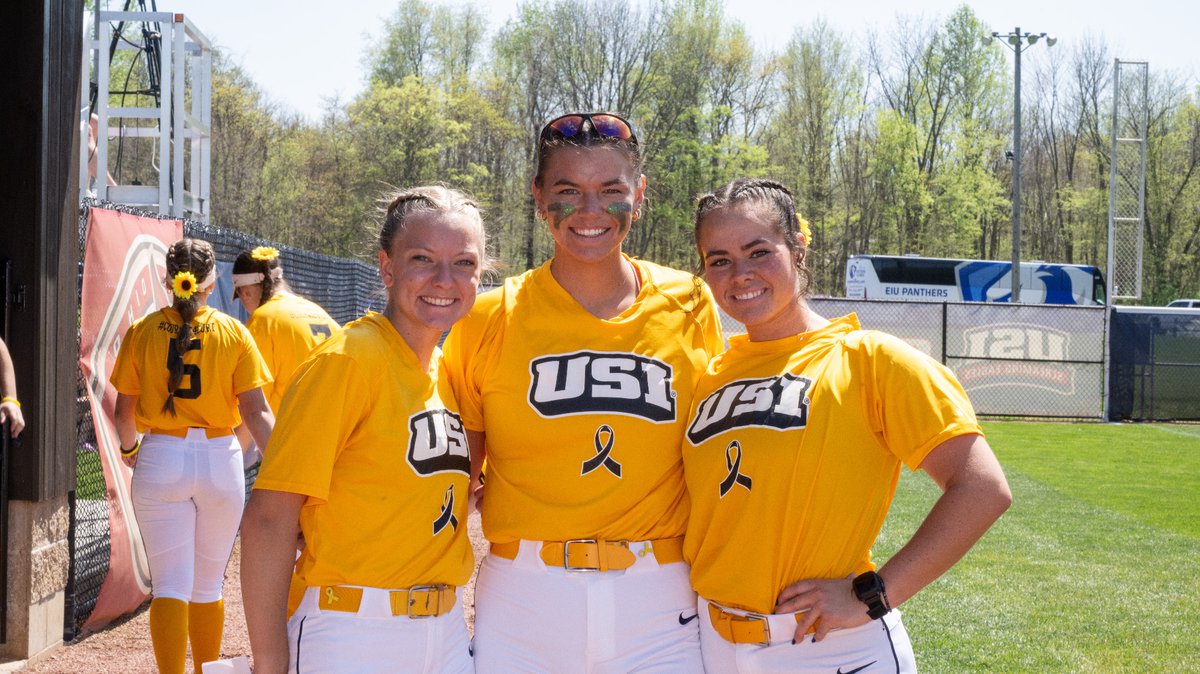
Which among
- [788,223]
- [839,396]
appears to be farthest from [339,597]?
[788,223]

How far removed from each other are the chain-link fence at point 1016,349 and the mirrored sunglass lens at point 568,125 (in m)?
15.7

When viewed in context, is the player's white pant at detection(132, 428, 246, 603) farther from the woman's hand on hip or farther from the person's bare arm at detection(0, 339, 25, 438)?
the woman's hand on hip

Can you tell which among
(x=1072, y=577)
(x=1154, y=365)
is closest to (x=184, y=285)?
(x=1072, y=577)

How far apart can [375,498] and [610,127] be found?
1.20 metres

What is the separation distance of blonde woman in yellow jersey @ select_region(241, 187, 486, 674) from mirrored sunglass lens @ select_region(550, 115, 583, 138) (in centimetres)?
46

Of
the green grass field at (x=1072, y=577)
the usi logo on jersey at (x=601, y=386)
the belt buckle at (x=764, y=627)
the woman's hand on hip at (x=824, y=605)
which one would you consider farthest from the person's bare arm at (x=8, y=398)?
the green grass field at (x=1072, y=577)

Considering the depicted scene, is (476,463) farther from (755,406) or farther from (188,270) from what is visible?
(188,270)

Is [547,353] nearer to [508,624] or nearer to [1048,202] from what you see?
[508,624]

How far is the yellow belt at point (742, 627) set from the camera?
2.31 metres

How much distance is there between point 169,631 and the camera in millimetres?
4609

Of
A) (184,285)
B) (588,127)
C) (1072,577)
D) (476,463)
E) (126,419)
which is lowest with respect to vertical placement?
(1072,577)

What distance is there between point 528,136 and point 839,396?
4110 centimetres

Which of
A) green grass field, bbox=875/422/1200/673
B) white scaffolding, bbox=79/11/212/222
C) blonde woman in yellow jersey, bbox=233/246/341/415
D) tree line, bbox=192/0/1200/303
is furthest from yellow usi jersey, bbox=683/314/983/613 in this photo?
tree line, bbox=192/0/1200/303

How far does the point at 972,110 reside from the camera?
43.2m
